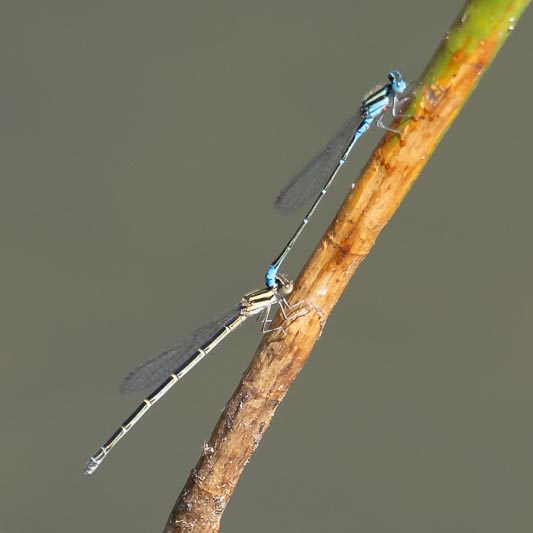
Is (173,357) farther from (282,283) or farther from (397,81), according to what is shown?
(397,81)

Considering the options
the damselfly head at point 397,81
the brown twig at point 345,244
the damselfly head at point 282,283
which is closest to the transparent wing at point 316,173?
the damselfly head at point 397,81

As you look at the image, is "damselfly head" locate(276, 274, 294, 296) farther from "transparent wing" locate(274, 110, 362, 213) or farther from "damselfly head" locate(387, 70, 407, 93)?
"damselfly head" locate(387, 70, 407, 93)

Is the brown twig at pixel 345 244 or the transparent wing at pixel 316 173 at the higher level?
the transparent wing at pixel 316 173

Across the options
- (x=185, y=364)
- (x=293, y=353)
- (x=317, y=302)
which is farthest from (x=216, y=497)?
(x=185, y=364)

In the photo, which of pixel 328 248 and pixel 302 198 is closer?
pixel 328 248

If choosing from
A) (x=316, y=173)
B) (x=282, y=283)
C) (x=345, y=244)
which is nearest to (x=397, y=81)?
(x=316, y=173)

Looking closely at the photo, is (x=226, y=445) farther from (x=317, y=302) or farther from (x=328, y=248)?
(x=328, y=248)

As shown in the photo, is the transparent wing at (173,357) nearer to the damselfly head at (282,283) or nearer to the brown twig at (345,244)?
the damselfly head at (282,283)
